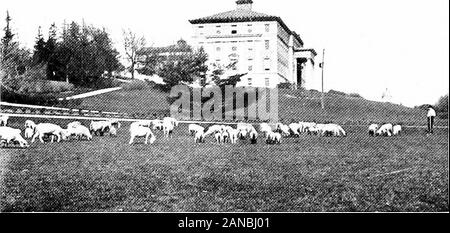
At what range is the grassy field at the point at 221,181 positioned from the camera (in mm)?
8547

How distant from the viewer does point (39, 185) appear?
1017 centimetres

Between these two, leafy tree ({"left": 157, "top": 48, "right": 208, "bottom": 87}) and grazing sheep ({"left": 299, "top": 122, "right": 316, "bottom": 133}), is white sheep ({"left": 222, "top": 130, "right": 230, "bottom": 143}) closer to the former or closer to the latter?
grazing sheep ({"left": 299, "top": 122, "right": 316, "bottom": 133})

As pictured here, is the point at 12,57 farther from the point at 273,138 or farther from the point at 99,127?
the point at 273,138

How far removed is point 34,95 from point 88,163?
78.9 feet

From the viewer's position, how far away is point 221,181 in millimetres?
10578

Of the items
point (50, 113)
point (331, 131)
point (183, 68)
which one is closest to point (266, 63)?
point (183, 68)

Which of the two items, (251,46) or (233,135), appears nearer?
(233,135)

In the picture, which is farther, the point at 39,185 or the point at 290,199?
the point at 39,185

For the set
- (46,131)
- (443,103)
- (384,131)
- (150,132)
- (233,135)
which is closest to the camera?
(46,131)

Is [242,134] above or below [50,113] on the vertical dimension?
below

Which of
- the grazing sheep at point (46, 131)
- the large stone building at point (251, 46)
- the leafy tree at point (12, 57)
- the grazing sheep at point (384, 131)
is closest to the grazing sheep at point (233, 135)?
the grazing sheep at point (46, 131)

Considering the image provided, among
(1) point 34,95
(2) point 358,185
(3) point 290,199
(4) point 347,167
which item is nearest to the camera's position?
(3) point 290,199

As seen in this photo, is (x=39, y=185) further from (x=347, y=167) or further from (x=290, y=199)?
(x=347, y=167)
